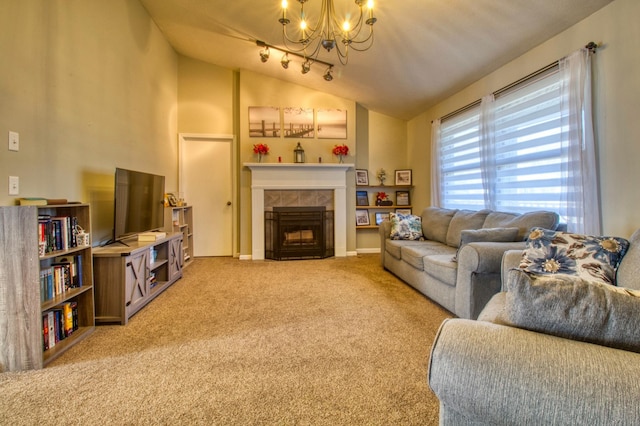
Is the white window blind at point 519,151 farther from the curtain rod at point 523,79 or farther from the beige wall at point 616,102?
the beige wall at point 616,102

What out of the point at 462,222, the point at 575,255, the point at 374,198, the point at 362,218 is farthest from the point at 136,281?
the point at 374,198

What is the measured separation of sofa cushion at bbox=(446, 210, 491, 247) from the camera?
324cm

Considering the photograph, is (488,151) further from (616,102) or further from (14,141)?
(14,141)

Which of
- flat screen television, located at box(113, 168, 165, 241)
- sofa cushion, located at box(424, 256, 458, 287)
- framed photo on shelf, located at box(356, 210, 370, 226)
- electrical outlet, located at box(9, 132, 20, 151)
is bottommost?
sofa cushion, located at box(424, 256, 458, 287)

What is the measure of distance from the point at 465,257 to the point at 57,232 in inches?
116

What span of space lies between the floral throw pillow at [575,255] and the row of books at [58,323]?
2959mm

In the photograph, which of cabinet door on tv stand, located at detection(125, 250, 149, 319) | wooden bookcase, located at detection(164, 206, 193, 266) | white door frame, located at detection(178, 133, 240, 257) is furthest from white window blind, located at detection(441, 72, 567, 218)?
wooden bookcase, located at detection(164, 206, 193, 266)

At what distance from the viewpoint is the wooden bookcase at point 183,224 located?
396 cm

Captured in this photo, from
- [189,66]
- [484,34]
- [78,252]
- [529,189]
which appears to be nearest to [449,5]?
[484,34]

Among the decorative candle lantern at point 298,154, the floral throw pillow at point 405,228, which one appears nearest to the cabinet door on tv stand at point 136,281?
the decorative candle lantern at point 298,154

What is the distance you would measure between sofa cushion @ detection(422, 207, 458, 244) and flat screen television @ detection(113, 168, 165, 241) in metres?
3.41

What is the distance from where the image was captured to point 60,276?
202 cm

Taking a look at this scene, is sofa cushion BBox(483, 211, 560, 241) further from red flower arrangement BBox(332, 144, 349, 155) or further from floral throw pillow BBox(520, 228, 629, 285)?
red flower arrangement BBox(332, 144, 349, 155)

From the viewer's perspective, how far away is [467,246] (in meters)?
2.35
